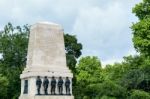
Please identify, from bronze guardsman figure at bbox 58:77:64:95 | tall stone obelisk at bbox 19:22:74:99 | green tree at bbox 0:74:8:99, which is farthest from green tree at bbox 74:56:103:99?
bronze guardsman figure at bbox 58:77:64:95

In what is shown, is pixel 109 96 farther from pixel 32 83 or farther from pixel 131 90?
pixel 32 83

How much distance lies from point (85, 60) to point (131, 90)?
23371 mm

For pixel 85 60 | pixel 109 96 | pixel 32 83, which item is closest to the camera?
pixel 32 83

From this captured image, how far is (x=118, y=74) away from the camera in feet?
212

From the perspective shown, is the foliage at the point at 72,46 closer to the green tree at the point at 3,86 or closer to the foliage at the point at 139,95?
the green tree at the point at 3,86

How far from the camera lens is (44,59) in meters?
33.4

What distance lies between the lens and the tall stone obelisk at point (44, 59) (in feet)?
108

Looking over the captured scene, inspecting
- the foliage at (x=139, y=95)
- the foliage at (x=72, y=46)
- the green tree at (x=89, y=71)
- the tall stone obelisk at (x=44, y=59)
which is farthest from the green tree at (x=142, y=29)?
the green tree at (x=89, y=71)

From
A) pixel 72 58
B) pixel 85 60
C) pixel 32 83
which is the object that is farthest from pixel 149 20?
pixel 85 60

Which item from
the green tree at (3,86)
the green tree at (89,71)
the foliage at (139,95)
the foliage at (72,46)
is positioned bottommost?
the foliage at (139,95)

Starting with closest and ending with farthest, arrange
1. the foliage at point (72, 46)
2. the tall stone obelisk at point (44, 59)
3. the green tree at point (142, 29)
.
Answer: the tall stone obelisk at point (44, 59)
the green tree at point (142, 29)
the foliage at point (72, 46)

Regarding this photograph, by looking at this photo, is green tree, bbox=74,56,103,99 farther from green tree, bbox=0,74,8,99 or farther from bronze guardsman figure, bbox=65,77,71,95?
bronze guardsman figure, bbox=65,77,71,95

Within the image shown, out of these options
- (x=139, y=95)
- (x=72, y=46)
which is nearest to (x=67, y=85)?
(x=139, y=95)

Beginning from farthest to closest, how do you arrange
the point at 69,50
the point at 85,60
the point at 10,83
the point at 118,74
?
the point at 85,60 < the point at 118,74 < the point at 69,50 < the point at 10,83
